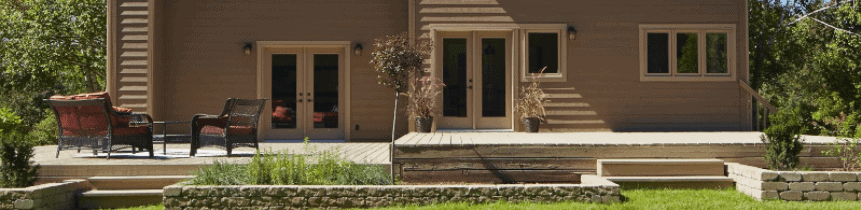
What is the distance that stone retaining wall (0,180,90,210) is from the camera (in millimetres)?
5406

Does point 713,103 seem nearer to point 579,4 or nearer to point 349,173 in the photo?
point 579,4

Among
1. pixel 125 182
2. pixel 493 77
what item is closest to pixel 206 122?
pixel 125 182

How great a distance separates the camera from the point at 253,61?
Answer: 35.8 ft

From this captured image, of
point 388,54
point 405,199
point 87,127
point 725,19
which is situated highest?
point 725,19

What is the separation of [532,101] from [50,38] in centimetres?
1239

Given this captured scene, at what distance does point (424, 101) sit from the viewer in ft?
33.0

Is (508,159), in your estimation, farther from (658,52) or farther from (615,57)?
(658,52)

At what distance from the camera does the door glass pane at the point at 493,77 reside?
1038cm

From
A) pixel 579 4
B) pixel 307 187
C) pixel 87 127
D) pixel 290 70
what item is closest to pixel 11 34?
pixel 290 70

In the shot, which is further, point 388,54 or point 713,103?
point 713,103

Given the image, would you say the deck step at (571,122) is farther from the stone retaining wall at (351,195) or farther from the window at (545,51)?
the stone retaining wall at (351,195)

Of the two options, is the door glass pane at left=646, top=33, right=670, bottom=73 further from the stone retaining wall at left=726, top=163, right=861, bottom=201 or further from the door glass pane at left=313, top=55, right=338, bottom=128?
the stone retaining wall at left=726, top=163, right=861, bottom=201

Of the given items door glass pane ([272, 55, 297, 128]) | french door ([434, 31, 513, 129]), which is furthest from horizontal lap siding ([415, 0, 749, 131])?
door glass pane ([272, 55, 297, 128])

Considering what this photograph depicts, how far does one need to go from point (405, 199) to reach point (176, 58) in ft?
22.0
